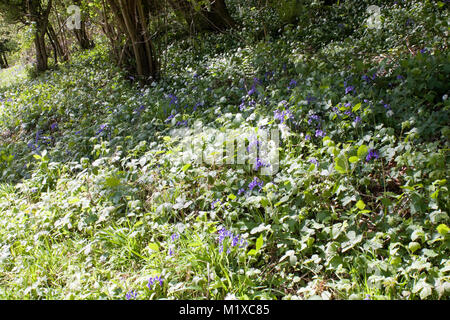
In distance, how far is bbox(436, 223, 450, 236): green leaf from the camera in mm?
1800

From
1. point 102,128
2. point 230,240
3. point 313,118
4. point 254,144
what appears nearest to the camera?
point 230,240

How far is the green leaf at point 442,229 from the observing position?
180 cm

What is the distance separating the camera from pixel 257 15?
315 inches

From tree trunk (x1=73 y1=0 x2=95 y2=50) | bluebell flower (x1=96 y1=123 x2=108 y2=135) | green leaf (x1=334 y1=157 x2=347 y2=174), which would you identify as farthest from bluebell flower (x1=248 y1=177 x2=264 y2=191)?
tree trunk (x1=73 y1=0 x2=95 y2=50)

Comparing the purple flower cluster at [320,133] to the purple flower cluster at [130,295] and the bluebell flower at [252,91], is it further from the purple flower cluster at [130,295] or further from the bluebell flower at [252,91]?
the purple flower cluster at [130,295]

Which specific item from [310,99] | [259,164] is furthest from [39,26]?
[259,164]

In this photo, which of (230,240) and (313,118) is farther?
(313,118)

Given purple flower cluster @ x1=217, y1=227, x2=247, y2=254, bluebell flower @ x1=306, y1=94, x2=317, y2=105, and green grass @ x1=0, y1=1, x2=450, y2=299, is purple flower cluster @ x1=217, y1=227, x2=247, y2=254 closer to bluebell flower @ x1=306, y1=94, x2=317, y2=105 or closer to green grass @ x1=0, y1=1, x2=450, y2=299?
green grass @ x1=0, y1=1, x2=450, y2=299

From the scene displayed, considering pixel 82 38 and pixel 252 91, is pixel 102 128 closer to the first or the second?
pixel 252 91

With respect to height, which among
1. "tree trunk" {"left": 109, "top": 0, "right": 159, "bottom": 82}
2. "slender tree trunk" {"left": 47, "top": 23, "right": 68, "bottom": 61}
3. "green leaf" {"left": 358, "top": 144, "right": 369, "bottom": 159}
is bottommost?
"green leaf" {"left": 358, "top": 144, "right": 369, "bottom": 159}

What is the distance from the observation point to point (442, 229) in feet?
5.93

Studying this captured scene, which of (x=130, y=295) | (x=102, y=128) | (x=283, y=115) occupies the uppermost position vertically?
(x=102, y=128)

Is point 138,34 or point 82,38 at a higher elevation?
point 82,38

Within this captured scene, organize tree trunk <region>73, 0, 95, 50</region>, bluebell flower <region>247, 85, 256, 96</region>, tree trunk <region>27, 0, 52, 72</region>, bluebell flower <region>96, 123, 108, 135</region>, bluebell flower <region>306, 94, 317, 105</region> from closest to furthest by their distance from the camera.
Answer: bluebell flower <region>306, 94, 317, 105</region>, bluebell flower <region>247, 85, 256, 96</region>, bluebell flower <region>96, 123, 108, 135</region>, tree trunk <region>27, 0, 52, 72</region>, tree trunk <region>73, 0, 95, 50</region>
